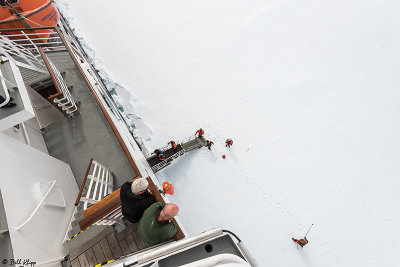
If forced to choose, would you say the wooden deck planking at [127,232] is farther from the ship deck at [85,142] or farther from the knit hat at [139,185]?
the knit hat at [139,185]

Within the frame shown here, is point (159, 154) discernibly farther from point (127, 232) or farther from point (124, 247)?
point (124, 247)

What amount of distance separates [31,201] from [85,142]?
1.81m

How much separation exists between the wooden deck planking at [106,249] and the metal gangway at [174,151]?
127 inches

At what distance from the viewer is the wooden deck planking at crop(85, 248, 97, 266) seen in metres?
3.21

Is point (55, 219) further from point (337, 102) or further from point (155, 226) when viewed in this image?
point (337, 102)

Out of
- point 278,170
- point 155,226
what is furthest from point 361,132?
point 155,226

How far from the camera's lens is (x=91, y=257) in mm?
3234

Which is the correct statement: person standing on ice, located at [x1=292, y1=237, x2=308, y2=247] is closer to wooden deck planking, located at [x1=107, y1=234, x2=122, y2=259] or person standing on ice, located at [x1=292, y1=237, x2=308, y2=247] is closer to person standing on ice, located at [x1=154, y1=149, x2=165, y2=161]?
person standing on ice, located at [x1=154, y1=149, x2=165, y2=161]

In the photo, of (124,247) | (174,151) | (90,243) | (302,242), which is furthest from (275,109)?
(90,243)

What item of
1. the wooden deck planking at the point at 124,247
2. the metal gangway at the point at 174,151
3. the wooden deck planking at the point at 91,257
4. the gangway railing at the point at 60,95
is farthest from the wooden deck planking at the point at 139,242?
the metal gangway at the point at 174,151

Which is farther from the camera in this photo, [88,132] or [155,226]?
[88,132]

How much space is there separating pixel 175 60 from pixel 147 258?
8.51 m

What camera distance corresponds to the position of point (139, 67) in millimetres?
8734

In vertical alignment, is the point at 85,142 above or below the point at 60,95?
below
